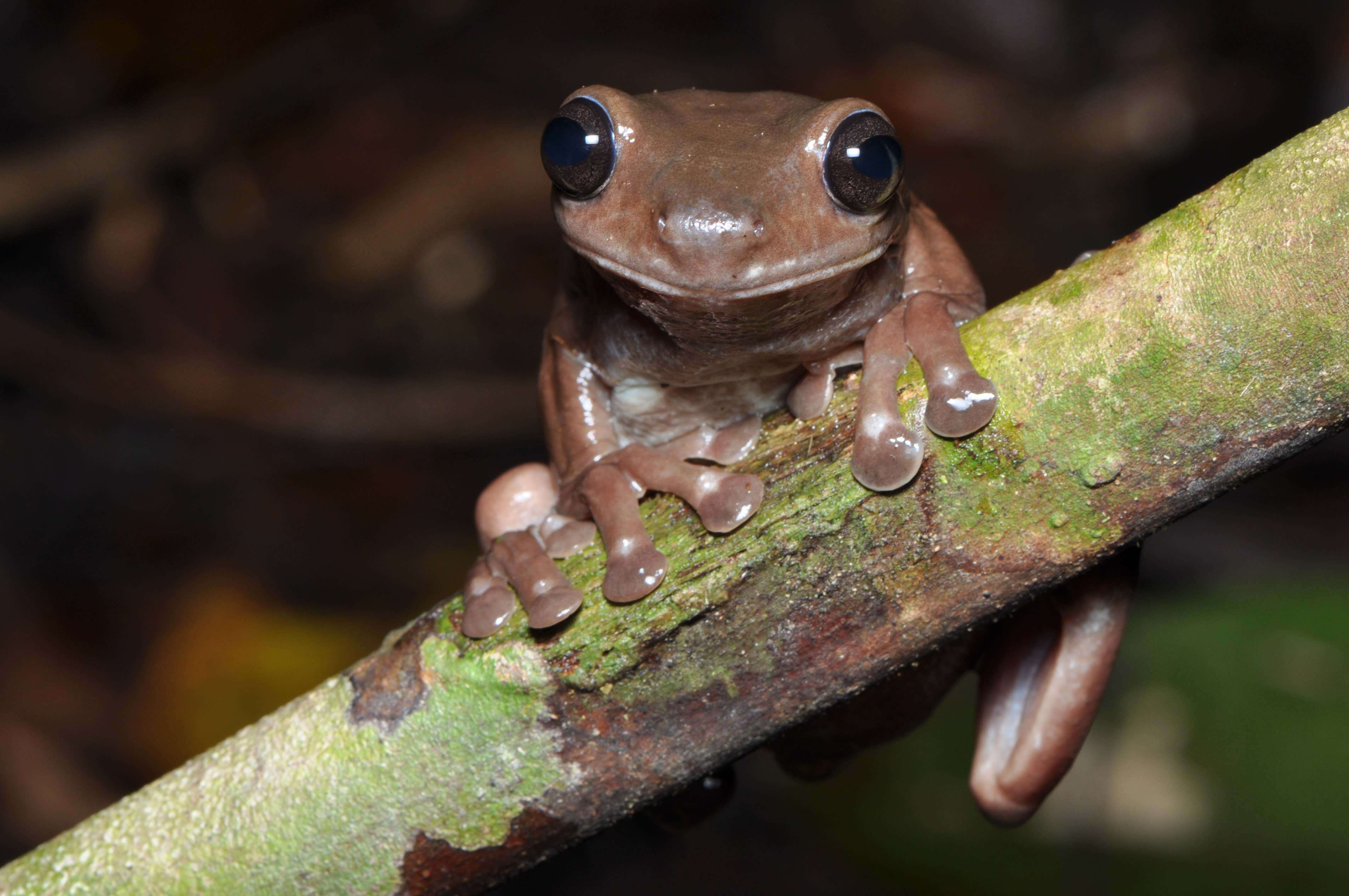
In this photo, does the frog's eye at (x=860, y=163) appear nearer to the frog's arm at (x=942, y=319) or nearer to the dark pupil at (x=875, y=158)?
the dark pupil at (x=875, y=158)

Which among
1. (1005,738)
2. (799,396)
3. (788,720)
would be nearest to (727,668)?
(788,720)

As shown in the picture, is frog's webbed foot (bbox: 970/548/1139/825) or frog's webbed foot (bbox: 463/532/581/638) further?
frog's webbed foot (bbox: 970/548/1139/825)

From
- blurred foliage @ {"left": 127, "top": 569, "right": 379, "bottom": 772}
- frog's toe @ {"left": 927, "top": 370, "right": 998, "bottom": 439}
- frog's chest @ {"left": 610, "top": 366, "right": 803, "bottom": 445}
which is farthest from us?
blurred foliage @ {"left": 127, "top": 569, "right": 379, "bottom": 772}

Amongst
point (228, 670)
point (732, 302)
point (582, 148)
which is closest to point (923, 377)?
point (732, 302)

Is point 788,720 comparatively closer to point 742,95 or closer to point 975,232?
point 742,95

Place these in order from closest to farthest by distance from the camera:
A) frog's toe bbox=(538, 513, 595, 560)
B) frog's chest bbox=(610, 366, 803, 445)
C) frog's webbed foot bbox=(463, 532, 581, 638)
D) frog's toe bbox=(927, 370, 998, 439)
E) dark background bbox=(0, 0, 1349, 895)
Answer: frog's toe bbox=(927, 370, 998, 439), frog's webbed foot bbox=(463, 532, 581, 638), frog's toe bbox=(538, 513, 595, 560), frog's chest bbox=(610, 366, 803, 445), dark background bbox=(0, 0, 1349, 895)

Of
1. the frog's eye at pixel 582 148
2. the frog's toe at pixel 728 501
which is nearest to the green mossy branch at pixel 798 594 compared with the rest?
the frog's toe at pixel 728 501

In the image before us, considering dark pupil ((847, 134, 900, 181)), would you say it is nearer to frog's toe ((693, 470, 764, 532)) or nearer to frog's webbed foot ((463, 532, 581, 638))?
frog's toe ((693, 470, 764, 532))

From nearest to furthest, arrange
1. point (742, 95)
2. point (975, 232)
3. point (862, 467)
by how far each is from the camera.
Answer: point (862, 467), point (742, 95), point (975, 232)

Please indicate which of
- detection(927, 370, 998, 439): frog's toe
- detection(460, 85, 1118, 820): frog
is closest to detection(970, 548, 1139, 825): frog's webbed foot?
detection(460, 85, 1118, 820): frog
